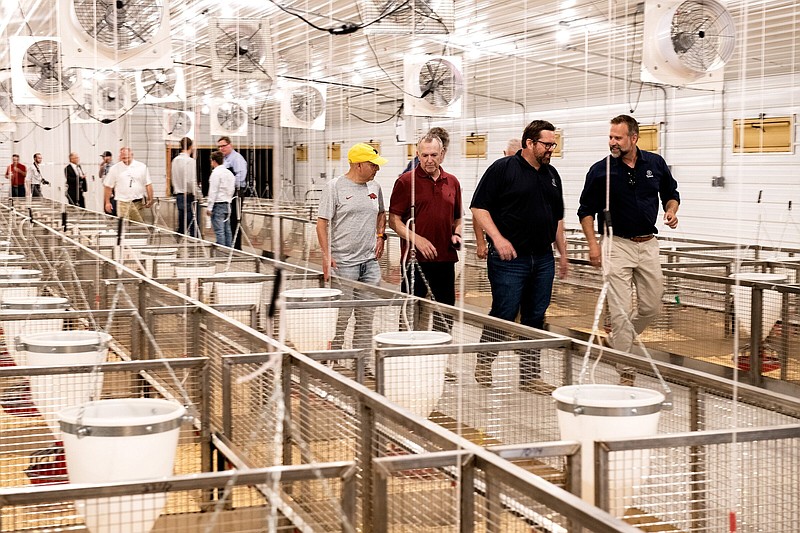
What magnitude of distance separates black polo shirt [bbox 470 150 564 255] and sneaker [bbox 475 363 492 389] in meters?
1.38

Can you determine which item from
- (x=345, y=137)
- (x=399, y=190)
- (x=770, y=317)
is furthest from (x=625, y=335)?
(x=345, y=137)

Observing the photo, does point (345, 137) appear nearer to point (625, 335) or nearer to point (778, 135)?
point (778, 135)

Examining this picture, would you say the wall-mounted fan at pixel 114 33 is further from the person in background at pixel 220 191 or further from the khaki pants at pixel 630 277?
the person in background at pixel 220 191

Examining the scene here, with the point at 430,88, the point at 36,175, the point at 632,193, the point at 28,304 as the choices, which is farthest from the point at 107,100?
the point at 36,175

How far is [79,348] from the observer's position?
13.4 ft

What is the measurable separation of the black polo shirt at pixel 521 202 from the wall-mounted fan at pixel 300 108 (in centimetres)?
705

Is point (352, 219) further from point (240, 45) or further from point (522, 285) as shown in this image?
point (240, 45)

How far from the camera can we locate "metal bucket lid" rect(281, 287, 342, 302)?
5492 millimetres

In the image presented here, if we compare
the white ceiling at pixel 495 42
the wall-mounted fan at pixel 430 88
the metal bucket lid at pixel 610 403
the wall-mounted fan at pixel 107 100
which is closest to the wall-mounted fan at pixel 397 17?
the white ceiling at pixel 495 42

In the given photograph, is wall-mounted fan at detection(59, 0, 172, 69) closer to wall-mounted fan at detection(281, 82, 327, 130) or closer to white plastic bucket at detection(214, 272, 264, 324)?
white plastic bucket at detection(214, 272, 264, 324)

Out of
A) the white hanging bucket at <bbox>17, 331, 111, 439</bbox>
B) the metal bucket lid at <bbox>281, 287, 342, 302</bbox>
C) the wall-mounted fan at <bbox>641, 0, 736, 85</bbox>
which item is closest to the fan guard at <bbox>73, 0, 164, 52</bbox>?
the metal bucket lid at <bbox>281, 287, 342, 302</bbox>

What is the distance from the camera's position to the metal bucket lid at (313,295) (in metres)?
5.49

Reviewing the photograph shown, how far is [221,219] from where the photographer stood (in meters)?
12.9

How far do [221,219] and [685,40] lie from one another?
26.2 feet
